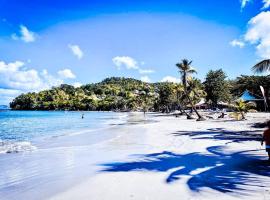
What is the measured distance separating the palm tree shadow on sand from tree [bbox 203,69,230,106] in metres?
67.4

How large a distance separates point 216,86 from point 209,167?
70973 mm

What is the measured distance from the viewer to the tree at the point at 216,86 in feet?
249

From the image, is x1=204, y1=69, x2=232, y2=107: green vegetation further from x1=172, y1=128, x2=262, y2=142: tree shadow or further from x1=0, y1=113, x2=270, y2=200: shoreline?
x1=0, y1=113, x2=270, y2=200: shoreline

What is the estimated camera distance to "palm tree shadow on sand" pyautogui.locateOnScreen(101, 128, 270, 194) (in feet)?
21.7

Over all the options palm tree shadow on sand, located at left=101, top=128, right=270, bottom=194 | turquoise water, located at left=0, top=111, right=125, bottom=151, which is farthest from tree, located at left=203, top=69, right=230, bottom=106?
palm tree shadow on sand, located at left=101, top=128, right=270, bottom=194

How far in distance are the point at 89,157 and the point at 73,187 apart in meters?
4.25

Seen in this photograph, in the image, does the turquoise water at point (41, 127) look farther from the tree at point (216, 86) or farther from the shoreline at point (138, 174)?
the tree at point (216, 86)

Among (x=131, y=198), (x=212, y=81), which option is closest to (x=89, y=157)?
(x=131, y=198)

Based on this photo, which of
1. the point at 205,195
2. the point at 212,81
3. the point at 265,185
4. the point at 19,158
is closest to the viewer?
the point at 205,195

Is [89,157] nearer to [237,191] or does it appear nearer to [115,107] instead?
[237,191]

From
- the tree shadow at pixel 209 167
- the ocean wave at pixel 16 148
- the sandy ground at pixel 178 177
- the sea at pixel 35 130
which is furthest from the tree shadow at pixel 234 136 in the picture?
the sea at pixel 35 130

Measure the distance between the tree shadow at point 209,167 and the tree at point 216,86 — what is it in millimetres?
67401

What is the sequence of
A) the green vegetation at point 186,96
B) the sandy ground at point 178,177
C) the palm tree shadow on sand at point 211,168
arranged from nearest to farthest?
the sandy ground at point 178,177
the palm tree shadow on sand at point 211,168
the green vegetation at point 186,96

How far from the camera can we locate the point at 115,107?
166m
